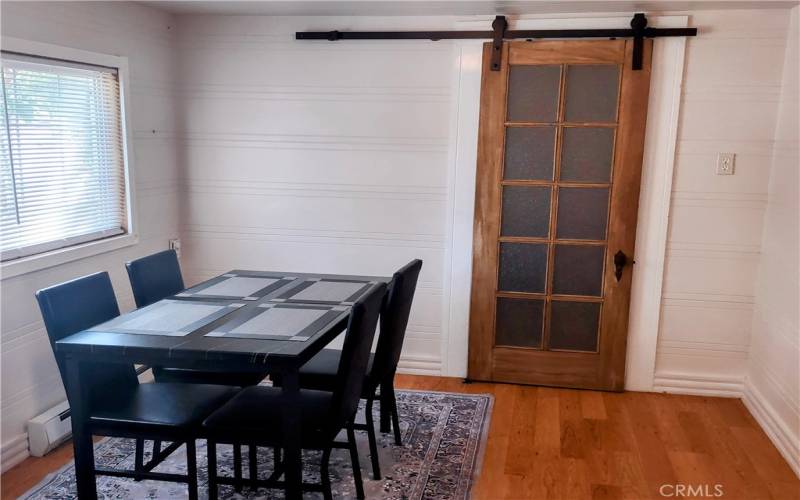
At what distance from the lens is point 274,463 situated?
281cm

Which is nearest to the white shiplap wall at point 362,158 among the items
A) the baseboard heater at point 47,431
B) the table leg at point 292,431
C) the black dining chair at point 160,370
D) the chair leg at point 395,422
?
the black dining chair at point 160,370

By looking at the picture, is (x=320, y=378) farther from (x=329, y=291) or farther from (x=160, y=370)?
(x=160, y=370)

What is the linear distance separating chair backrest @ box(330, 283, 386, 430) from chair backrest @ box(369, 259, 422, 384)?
21 centimetres

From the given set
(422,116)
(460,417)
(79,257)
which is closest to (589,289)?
(460,417)

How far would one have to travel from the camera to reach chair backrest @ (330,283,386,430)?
2193 millimetres

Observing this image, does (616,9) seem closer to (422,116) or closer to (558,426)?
(422,116)

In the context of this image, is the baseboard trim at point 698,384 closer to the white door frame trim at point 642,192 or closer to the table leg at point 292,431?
the white door frame trim at point 642,192

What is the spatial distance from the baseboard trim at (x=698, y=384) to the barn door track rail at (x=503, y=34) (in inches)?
69.4

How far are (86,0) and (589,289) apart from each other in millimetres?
3037

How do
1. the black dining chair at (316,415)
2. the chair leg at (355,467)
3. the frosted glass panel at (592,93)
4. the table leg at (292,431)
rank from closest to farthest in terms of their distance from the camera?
the table leg at (292,431)
the black dining chair at (316,415)
the chair leg at (355,467)
the frosted glass panel at (592,93)

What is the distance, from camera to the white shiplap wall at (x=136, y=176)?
9.20 feet

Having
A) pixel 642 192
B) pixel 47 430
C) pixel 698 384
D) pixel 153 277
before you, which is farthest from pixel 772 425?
pixel 47 430

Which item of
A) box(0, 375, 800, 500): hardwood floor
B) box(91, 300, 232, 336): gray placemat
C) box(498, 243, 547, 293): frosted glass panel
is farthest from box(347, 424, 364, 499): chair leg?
box(498, 243, 547, 293): frosted glass panel

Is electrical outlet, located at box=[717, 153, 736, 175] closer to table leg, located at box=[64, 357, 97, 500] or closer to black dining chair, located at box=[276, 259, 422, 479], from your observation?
black dining chair, located at box=[276, 259, 422, 479]
